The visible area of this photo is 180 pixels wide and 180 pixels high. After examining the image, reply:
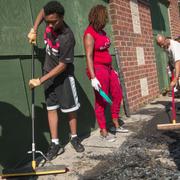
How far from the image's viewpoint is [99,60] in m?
5.66

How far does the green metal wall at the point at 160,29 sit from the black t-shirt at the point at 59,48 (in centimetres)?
656

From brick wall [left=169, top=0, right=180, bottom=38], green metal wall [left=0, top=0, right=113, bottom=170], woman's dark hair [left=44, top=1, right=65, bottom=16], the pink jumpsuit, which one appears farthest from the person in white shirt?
brick wall [left=169, top=0, right=180, bottom=38]

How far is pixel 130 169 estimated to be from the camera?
14.3ft

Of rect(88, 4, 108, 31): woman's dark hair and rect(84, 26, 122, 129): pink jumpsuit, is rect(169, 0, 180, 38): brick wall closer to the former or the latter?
rect(84, 26, 122, 129): pink jumpsuit

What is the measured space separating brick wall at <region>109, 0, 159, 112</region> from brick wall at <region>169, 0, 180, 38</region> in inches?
143

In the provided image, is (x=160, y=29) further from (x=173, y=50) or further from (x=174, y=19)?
(x=173, y=50)

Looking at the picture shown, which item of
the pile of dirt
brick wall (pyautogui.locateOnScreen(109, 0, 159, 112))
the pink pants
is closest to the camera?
the pile of dirt

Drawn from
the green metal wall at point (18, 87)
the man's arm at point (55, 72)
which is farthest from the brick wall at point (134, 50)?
the man's arm at point (55, 72)

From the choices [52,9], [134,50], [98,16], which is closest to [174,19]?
[134,50]

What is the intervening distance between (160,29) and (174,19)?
2.52 m

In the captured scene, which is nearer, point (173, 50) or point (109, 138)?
point (109, 138)

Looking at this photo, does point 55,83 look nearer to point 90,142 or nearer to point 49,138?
point 49,138

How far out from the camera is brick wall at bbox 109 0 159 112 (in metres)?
7.97

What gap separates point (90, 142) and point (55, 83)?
130 centimetres
